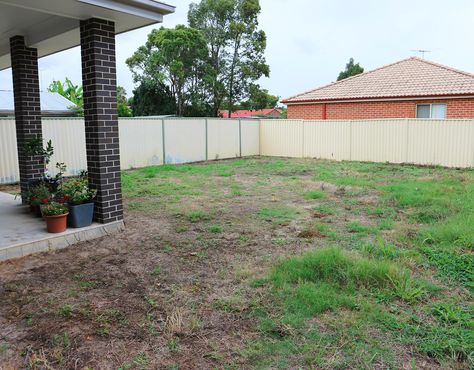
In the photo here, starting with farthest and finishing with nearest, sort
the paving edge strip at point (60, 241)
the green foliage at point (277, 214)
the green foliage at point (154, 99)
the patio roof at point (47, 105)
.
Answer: the green foliage at point (154, 99), the patio roof at point (47, 105), the green foliage at point (277, 214), the paving edge strip at point (60, 241)

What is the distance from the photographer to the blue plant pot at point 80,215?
487 cm

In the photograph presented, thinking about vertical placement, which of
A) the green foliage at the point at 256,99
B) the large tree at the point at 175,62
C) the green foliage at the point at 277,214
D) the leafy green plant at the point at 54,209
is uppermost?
the large tree at the point at 175,62

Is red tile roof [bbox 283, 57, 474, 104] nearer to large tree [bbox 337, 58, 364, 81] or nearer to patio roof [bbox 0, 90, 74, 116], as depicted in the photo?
patio roof [bbox 0, 90, 74, 116]

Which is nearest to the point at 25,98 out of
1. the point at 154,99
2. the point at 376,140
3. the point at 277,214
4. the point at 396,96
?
the point at 277,214

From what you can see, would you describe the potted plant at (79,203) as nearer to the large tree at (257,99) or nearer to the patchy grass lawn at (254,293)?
the patchy grass lawn at (254,293)

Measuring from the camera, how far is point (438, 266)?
391 centimetres

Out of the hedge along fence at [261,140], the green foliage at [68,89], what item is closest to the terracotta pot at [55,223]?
the hedge along fence at [261,140]

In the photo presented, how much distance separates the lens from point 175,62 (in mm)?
24703

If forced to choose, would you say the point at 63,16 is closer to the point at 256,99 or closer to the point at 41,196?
the point at 41,196

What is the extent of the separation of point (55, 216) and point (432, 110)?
13775 millimetres

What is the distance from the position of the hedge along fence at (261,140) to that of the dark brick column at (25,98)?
3952 mm

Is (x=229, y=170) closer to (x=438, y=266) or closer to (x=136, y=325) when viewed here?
(x=438, y=266)

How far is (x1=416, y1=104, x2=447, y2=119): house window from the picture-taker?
14.2 m

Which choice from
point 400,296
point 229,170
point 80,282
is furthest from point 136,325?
point 229,170
